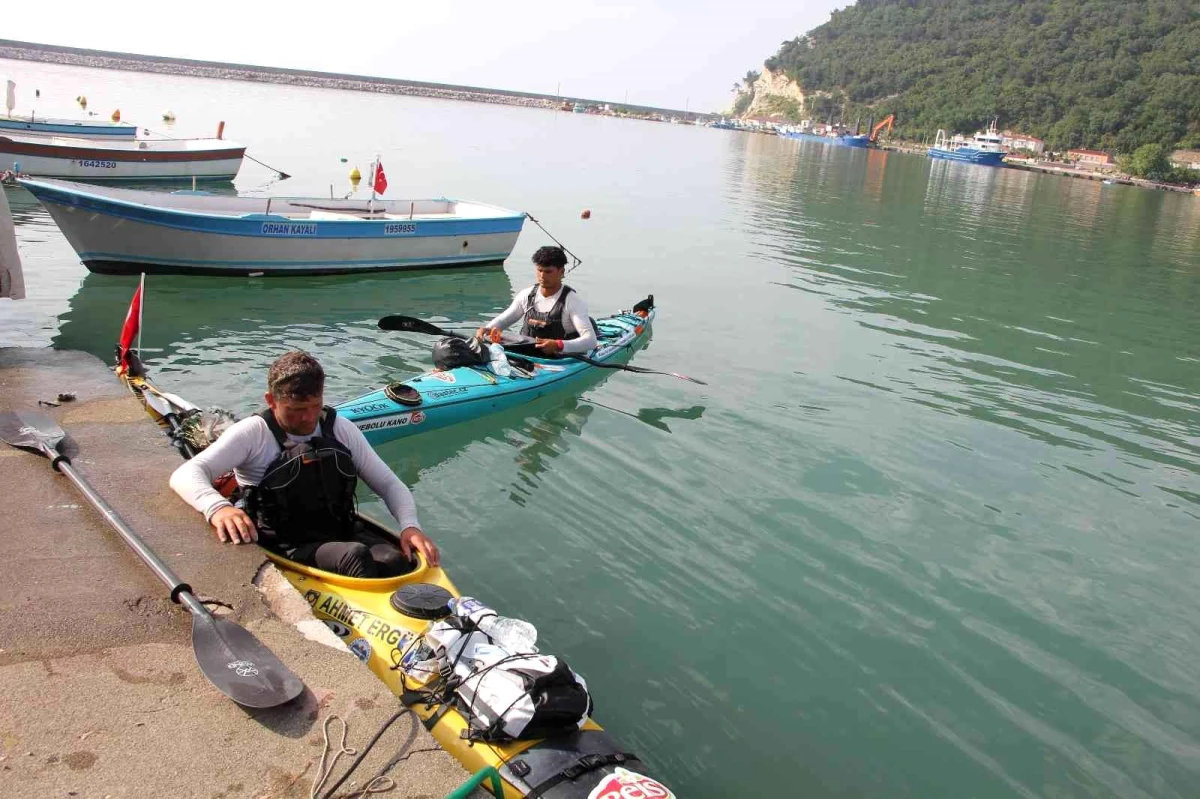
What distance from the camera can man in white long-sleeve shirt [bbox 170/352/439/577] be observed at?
4.66 metres

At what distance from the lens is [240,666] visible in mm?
3779

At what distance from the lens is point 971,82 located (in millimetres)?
121000

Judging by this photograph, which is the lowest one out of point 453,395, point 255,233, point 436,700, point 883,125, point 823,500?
point 823,500

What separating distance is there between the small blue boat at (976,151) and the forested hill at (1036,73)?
10820mm

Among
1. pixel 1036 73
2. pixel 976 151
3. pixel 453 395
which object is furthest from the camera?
pixel 1036 73

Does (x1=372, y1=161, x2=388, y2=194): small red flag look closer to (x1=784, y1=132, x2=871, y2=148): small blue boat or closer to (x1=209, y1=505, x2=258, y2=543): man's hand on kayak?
(x1=209, y1=505, x2=258, y2=543): man's hand on kayak

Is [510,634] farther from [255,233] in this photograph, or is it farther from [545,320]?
[255,233]

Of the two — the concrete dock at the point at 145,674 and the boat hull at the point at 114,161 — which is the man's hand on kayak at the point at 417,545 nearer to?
the concrete dock at the point at 145,674

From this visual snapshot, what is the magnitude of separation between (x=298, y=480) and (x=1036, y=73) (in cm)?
13047

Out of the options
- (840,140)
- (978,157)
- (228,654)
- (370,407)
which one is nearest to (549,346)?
(370,407)

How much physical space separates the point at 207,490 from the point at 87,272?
37.7 ft

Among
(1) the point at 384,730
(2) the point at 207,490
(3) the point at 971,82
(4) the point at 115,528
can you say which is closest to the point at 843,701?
(1) the point at 384,730

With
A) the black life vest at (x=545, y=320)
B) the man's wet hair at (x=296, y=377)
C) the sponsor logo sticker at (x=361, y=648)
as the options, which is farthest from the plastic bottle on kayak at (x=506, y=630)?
the black life vest at (x=545, y=320)

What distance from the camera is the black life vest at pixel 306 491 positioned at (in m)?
4.74
